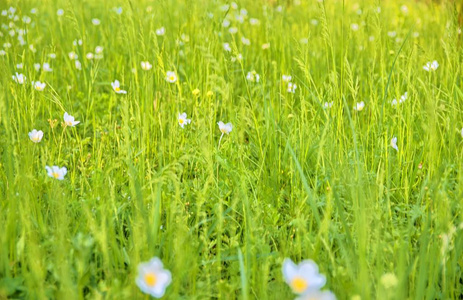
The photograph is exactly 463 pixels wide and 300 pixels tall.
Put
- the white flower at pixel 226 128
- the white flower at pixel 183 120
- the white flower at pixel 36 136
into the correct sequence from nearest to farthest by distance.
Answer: the white flower at pixel 36 136 < the white flower at pixel 226 128 < the white flower at pixel 183 120

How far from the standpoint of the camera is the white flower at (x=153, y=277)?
3.55 feet

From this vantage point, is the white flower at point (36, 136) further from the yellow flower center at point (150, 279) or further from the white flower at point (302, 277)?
the white flower at point (302, 277)

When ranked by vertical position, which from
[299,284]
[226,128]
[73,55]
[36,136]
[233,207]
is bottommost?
[299,284]

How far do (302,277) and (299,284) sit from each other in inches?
0.6

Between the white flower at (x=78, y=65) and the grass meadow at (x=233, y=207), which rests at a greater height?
the white flower at (x=78, y=65)

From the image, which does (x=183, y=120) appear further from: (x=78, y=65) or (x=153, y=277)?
(x=153, y=277)

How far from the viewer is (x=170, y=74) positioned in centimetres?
254

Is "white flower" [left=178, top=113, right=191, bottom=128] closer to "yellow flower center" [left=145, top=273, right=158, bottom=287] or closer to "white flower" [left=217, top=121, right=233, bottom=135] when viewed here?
"white flower" [left=217, top=121, right=233, bottom=135]

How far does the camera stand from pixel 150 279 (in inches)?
43.6

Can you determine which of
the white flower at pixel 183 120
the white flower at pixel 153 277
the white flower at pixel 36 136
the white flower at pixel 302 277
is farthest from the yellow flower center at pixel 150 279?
the white flower at pixel 183 120

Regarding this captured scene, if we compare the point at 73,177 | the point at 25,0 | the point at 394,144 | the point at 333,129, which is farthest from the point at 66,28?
the point at 394,144

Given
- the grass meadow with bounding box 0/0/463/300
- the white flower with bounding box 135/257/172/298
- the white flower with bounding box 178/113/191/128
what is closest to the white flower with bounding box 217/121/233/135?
the grass meadow with bounding box 0/0/463/300

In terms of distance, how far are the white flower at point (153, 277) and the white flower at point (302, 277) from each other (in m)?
0.25

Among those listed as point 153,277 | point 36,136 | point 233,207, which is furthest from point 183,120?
point 153,277
